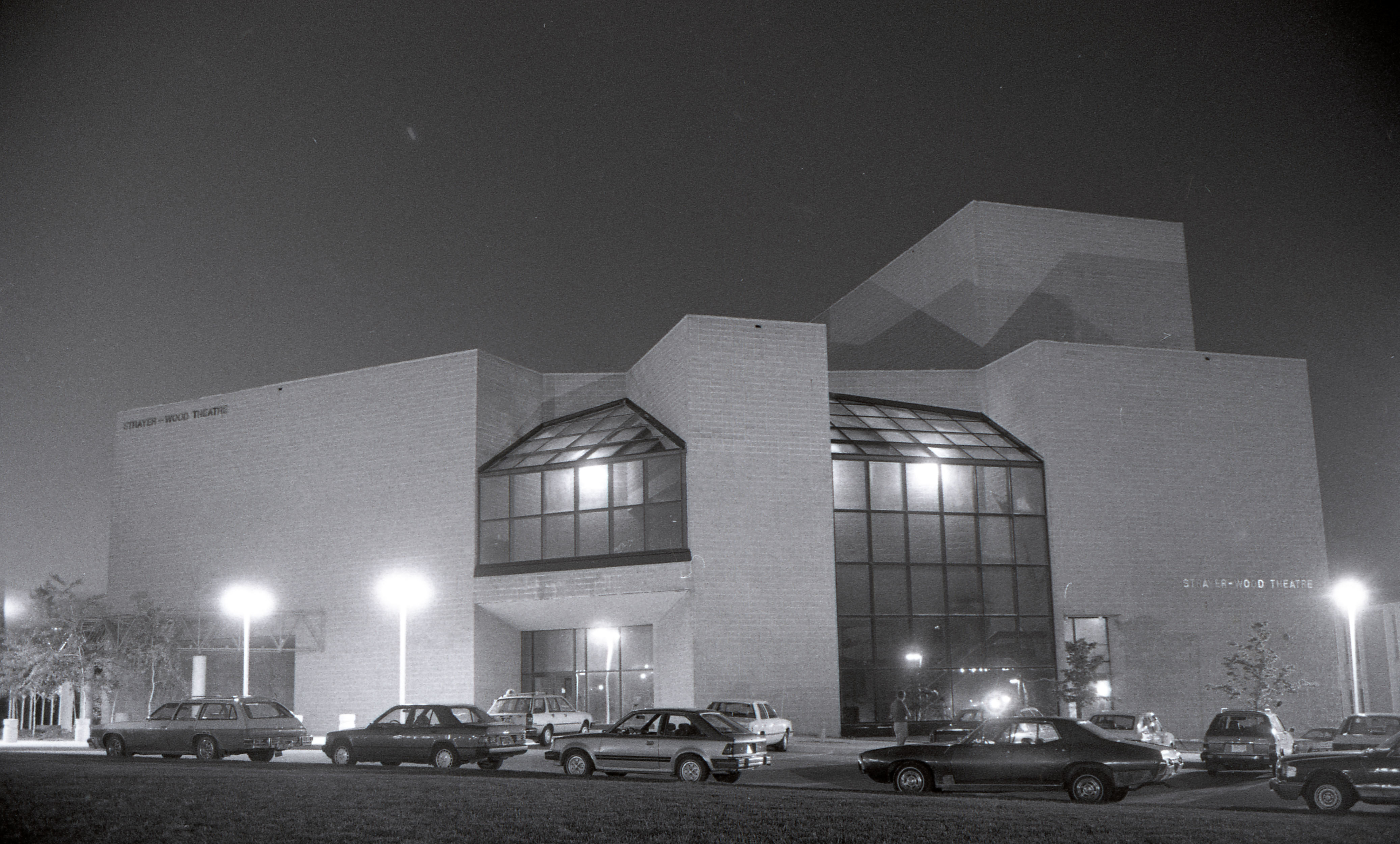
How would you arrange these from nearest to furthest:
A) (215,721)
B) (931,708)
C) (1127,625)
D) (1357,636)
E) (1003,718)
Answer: (1003,718), (215,721), (931,708), (1127,625), (1357,636)

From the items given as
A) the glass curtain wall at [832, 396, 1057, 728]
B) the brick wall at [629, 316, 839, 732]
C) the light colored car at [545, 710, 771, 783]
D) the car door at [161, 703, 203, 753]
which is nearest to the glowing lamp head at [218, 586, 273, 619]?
the car door at [161, 703, 203, 753]

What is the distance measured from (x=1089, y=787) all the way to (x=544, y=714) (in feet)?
53.4

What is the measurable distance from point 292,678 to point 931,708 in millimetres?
22361

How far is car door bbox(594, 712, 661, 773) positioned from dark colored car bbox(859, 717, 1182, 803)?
4161 millimetres

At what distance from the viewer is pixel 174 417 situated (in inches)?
1815

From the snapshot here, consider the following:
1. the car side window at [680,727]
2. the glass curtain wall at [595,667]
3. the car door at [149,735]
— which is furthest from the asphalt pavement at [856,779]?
the glass curtain wall at [595,667]

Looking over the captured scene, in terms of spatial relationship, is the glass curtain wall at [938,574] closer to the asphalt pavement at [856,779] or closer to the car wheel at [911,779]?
the asphalt pavement at [856,779]

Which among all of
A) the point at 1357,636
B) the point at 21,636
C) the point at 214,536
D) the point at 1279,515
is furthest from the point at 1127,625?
the point at 21,636

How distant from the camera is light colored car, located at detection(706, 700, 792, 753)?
29422mm

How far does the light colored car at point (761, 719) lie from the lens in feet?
96.5

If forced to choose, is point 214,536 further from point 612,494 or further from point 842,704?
point 842,704

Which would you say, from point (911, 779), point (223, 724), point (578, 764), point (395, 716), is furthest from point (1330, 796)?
point (223, 724)

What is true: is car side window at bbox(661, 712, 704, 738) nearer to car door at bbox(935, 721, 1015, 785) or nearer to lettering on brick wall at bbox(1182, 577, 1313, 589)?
car door at bbox(935, 721, 1015, 785)

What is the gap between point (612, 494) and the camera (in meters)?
37.1
